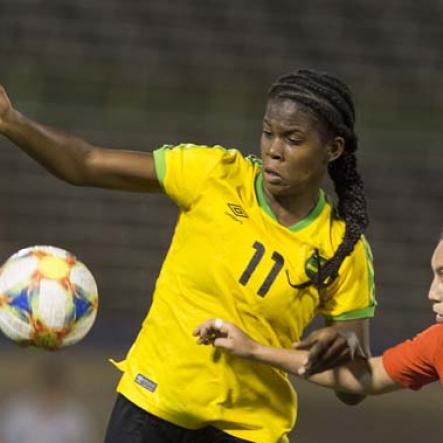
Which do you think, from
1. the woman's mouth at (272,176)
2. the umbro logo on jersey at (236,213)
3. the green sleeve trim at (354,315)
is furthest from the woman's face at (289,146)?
the green sleeve trim at (354,315)

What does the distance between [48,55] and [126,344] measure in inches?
105

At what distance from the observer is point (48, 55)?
1092 cm

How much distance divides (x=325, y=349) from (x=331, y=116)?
73 cm

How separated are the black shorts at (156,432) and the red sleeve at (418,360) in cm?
52

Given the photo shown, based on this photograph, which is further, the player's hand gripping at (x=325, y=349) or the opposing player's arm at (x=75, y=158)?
the opposing player's arm at (x=75, y=158)

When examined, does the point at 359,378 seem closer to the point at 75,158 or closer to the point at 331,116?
the point at 331,116

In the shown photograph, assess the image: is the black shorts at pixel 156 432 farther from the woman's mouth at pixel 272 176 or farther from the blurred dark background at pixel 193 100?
the blurred dark background at pixel 193 100

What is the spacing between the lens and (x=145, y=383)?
450 centimetres

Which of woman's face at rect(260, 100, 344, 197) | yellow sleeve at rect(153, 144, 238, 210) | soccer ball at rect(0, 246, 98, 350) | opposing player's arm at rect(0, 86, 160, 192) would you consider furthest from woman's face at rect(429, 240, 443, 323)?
soccer ball at rect(0, 246, 98, 350)

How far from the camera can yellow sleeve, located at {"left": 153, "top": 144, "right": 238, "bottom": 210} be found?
14.6ft

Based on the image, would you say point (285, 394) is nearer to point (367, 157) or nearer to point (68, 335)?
point (68, 335)

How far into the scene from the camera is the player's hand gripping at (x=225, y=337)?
417 centimetres

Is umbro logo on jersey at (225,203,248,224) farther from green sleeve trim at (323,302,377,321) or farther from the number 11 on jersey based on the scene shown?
green sleeve trim at (323,302,377,321)

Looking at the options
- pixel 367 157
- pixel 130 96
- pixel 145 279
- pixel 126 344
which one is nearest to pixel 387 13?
pixel 367 157
